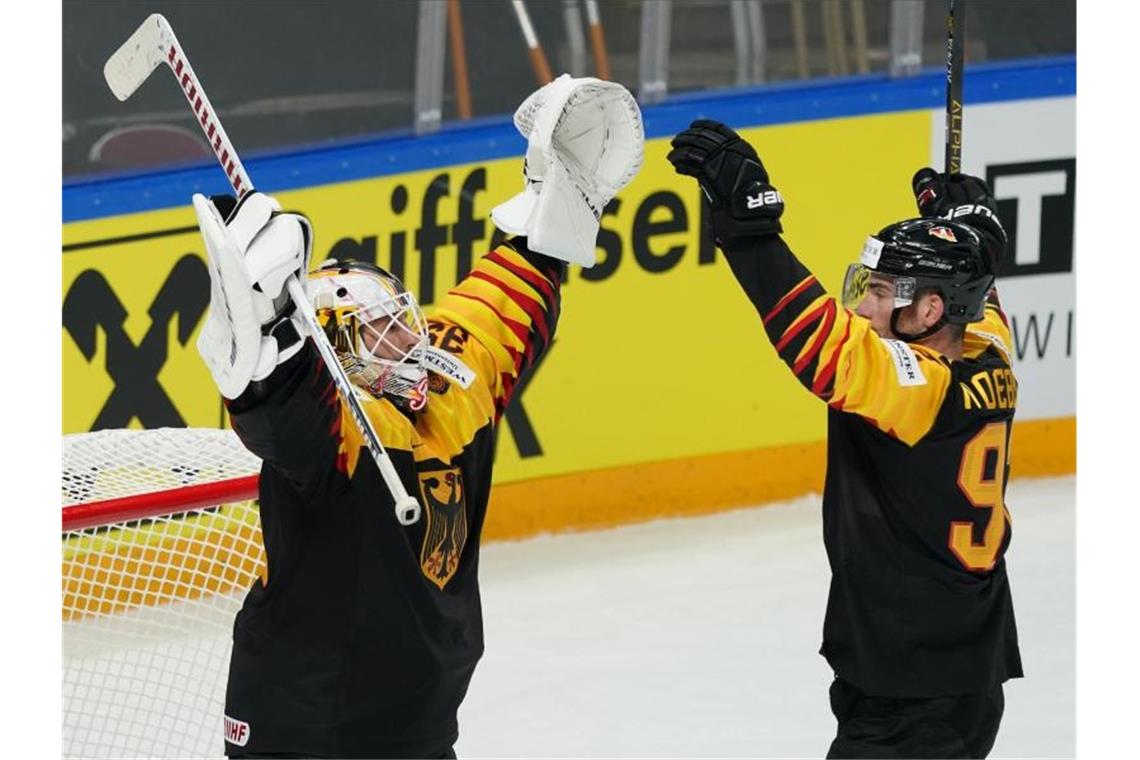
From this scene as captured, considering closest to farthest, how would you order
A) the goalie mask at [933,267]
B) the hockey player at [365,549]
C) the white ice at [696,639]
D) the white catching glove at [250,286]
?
the white catching glove at [250,286] → the hockey player at [365,549] → the goalie mask at [933,267] → the white ice at [696,639]

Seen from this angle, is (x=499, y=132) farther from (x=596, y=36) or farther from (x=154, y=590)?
(x=154, y=590)

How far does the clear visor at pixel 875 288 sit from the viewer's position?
275cm

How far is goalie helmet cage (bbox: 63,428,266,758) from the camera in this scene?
318 centimetres

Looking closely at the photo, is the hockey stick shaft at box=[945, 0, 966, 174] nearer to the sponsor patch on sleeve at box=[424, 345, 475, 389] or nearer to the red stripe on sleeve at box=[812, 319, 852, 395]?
the red stripe on sleeve at box=[812, 319, 852, 395]

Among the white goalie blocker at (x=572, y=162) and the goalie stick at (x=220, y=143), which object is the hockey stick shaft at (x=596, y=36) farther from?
the goalie stick at (x=220, y=143)

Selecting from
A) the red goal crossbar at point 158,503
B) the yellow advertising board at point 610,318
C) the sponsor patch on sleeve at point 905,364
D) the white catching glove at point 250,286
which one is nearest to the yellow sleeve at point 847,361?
the sponsor patch on sleeve at point 905,364

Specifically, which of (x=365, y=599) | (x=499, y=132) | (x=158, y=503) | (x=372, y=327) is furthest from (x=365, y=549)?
(x=499, y=132)

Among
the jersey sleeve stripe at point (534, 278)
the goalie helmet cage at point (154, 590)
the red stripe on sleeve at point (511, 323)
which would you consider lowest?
the goalie helmet cage at point (154, 590)

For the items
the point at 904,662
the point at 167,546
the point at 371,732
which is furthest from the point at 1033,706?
the point at 371,732

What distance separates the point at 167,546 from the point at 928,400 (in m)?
1.73

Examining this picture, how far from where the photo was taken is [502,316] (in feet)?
8.80

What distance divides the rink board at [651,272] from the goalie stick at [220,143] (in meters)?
1.96

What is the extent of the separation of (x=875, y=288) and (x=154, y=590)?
1.58 m

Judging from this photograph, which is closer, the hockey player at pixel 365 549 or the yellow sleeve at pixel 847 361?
the hockey player at pixel 365 549
